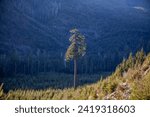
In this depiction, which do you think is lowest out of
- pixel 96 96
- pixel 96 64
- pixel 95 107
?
pixel 96 64

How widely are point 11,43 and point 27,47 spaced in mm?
8407

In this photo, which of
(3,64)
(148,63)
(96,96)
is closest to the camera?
(96,96)

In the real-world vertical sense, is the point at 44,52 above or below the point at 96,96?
below

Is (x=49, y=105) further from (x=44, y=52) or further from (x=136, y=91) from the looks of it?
(x=44, y=52)

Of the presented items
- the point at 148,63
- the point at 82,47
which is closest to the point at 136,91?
the point at 148,63

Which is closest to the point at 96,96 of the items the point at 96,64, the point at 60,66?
the point at 60,66

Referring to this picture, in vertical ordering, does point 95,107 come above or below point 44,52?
above

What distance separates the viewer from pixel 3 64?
127m

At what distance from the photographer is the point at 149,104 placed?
12.9 m

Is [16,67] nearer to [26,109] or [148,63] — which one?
[148,63]

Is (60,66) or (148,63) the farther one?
(60,66)

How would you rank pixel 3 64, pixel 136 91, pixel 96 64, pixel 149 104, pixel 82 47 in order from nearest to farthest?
pixel 149 104 → pixel 136 91 → pixel 82 47 → pixel 3 64 → pixel 96 64

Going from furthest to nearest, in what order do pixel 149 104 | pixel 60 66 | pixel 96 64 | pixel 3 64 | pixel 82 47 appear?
pixel 96 64, pixel 60 66, pixel 3 64, pixel 82 47, pixel 149 104

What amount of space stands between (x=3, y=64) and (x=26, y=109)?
116 metres
